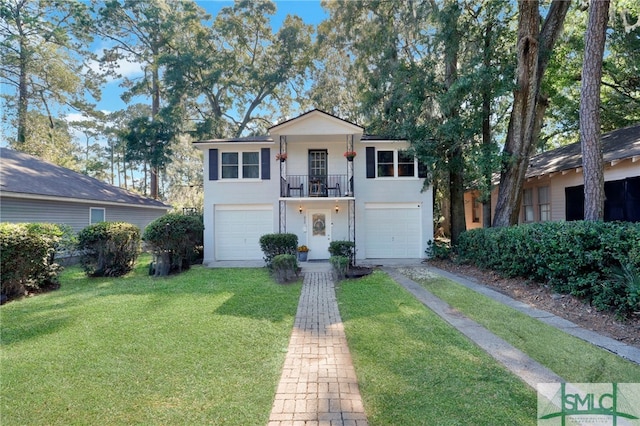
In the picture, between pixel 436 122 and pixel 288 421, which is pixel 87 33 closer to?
pixel 436 122

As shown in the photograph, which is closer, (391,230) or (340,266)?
(340,266)

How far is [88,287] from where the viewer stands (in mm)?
8305

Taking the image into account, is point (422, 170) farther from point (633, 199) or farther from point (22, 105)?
point (22, 105)

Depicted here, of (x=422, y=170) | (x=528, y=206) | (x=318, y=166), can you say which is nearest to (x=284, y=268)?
(x=318, y=166)

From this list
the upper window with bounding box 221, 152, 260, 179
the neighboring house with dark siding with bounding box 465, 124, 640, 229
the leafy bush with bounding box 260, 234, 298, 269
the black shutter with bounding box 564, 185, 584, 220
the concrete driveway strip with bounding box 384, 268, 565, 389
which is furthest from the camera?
the upper window with bounding box 221, 152, 260, 179

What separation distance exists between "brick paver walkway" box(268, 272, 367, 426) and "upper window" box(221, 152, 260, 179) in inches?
341

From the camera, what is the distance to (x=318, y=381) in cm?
342

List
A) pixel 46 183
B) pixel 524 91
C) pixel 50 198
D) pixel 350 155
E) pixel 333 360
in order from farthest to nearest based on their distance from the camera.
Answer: pixel 46 183
pixel 350 155
pixel 50 198
pixel 524 91
pixel 333 360

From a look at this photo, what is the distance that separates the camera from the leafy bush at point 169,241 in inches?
385

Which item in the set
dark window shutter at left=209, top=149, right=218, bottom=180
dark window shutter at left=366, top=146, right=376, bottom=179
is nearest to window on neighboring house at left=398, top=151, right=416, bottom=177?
dark window shutter at left=366, top=146, right=376, bottom=179

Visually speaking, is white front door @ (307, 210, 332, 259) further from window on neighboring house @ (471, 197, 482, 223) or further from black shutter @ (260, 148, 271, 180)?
window on neighboring house @ (471, 197, 482, 223)

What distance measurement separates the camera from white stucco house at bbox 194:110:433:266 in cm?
1294

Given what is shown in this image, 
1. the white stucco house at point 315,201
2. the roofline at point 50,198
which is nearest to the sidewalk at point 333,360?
the white stucco house at point 315,201

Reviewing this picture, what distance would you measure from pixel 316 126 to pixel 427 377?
10.4 m
